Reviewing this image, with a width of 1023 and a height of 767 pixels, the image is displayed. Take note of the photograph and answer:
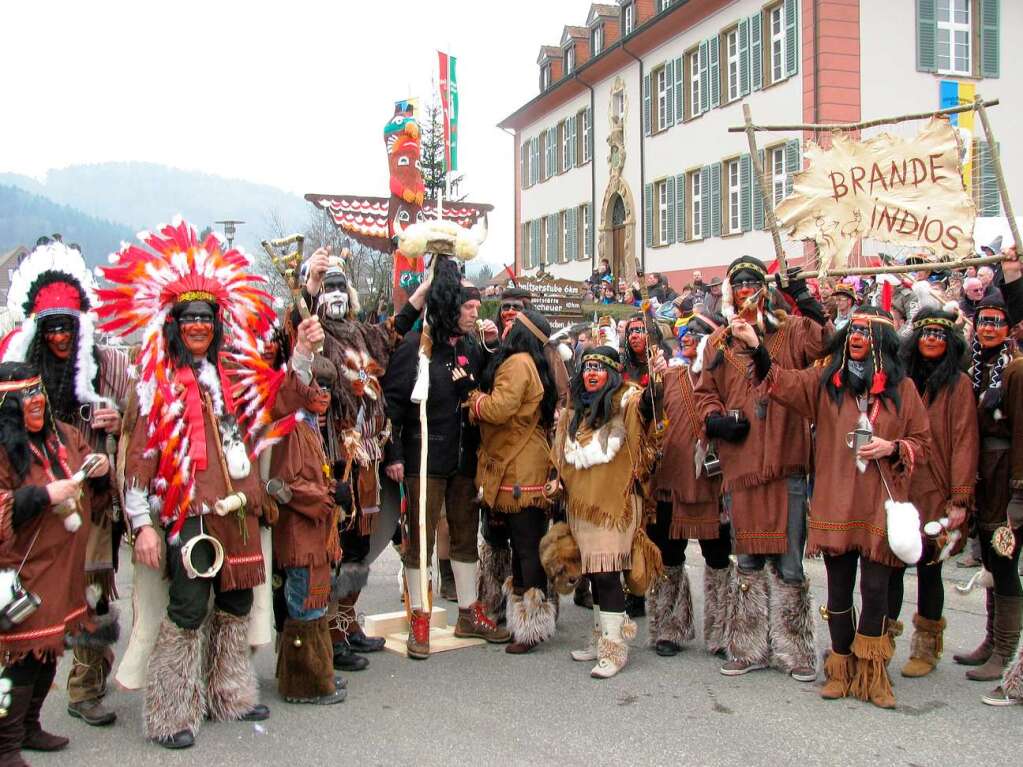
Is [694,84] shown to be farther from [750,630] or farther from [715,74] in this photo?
[750,630]

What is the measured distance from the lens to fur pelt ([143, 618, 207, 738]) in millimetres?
4355

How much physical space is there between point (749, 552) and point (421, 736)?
1948mm

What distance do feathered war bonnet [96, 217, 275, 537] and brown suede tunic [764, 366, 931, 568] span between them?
108 inches

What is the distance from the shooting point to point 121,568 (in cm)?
817

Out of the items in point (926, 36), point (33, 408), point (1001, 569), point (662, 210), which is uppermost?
point (926, 36)

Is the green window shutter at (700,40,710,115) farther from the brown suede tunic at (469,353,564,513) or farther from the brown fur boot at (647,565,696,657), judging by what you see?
the brown fur boot at (647,565,696,657)

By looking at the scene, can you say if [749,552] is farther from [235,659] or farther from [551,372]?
[235,659]

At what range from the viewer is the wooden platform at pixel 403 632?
5.96m

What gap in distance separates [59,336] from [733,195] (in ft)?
65.4

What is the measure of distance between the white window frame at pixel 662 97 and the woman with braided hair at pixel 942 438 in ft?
72.1

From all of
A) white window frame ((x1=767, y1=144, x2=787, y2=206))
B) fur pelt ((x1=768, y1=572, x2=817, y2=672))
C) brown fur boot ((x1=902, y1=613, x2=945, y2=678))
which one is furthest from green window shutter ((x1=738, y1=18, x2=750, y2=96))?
fur pelt ((x1=768, y1=572, x2=817, y2=672))

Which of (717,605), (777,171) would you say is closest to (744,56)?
(777,171)

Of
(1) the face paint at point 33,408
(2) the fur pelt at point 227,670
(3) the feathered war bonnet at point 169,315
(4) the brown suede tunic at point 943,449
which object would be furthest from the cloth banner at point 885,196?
(1) the face paint at point 33,408

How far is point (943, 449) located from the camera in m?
5.05
